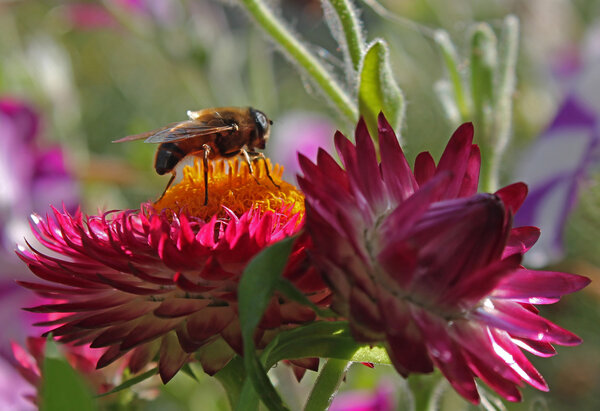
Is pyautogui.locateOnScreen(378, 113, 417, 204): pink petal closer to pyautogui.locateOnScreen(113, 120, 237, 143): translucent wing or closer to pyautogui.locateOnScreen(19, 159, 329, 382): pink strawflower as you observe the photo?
pyautogui.locateOnScreen(19, 159, 329, 382): pink strawflower

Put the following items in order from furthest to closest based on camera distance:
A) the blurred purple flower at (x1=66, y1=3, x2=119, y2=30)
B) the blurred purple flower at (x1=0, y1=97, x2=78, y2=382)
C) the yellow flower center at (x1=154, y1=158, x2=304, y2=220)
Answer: the blurred purple flower at (x1=66, y1=3, x2=119, y2=30) → the blurred purple flower at (x1=0, y1=97, x2=78, y2=382) → the yellow flower center at (x1=154, y1=158, x2=304, y2=220)

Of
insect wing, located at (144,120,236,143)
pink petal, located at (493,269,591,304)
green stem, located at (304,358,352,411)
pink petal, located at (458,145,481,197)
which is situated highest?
insect wing, located at (144,120,236,143)

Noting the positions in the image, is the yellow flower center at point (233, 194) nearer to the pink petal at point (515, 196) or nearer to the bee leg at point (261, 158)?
the bee leg at point (261, 158)

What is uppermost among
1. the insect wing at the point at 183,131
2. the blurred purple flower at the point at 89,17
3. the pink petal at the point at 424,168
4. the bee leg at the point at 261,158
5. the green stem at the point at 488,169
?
the blurred purple flower at the point at 89,17

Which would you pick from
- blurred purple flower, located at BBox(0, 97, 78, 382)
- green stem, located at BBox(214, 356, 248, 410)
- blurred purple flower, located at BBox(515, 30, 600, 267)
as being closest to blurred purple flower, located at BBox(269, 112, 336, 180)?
blurred purple flower, located at BBox(0, 97, 78, 382)

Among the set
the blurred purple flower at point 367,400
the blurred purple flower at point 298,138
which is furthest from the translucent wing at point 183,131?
the blurred purple flower at point 298,138

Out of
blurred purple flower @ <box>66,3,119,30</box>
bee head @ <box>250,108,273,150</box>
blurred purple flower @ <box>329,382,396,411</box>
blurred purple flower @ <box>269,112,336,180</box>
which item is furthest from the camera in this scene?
blurred purple flower @ <box>66,3,119,30</box>
